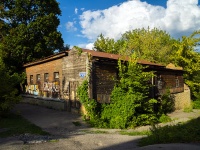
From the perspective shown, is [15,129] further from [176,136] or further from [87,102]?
[176,136]

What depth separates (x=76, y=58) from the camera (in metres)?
16.9

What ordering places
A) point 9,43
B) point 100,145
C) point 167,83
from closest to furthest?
point 100,145 < point 167,83 < point 9,43

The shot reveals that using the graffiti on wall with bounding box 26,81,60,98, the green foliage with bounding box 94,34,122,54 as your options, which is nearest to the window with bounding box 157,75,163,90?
the graffiti on wall with bounding box 26,81,60,98

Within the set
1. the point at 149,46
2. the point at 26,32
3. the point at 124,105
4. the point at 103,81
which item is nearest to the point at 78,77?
the point at 103,81

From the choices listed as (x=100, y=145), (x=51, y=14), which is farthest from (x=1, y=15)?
(x=100, y=145)

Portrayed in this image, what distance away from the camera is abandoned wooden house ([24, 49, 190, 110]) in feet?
50.9

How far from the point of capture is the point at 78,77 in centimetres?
1664

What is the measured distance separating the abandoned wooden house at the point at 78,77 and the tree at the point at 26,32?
6.62ft

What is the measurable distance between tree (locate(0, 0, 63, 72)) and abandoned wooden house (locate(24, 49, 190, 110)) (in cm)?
202

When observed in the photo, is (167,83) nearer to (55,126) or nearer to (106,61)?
(106,61)

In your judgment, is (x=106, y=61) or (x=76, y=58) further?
(x=76, y=58)

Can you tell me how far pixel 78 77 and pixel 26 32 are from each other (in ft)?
45.4

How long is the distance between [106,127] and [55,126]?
3198 millimetres

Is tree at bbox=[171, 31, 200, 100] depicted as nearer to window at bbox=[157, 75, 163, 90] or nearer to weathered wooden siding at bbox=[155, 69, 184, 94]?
weathered wooden siding at bbox=[155, 69, 184, 94]
